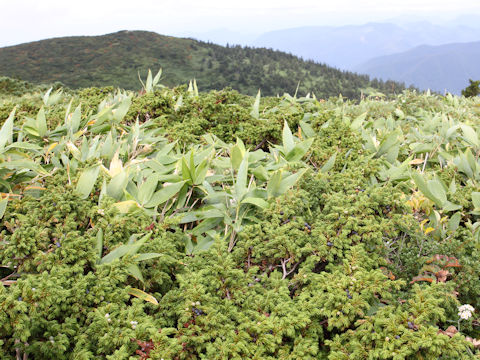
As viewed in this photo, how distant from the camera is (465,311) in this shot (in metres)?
1.61

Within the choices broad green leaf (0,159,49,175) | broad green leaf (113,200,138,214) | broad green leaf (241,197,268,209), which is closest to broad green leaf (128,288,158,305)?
broad green leaf (113,200,138,214)

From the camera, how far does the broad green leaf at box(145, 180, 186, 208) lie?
211 centimetres

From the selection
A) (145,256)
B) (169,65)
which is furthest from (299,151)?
(169,65)

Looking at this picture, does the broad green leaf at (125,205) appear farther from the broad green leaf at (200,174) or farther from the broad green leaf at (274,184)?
the broad green leaf at (274,184)

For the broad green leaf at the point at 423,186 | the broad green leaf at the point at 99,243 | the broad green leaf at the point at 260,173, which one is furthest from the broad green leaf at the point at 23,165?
the broad green leaf at the point at 423,186

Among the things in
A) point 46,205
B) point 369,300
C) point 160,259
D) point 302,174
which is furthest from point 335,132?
point 46,205

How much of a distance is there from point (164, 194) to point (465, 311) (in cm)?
156

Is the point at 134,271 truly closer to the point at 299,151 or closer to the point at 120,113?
the point at 299,151

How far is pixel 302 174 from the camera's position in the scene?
2256mm

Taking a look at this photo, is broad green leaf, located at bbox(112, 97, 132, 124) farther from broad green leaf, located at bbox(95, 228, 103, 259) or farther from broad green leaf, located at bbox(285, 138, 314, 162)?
broad green leaf, located at bbox(95, 228, 103, 259)

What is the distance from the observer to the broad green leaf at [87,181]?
204 centimetres

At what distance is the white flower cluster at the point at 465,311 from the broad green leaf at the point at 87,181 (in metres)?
1.87

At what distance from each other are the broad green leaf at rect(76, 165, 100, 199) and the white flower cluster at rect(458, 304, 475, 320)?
73.5 inches

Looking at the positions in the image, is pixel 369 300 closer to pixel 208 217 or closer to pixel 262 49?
pixel 208 217
